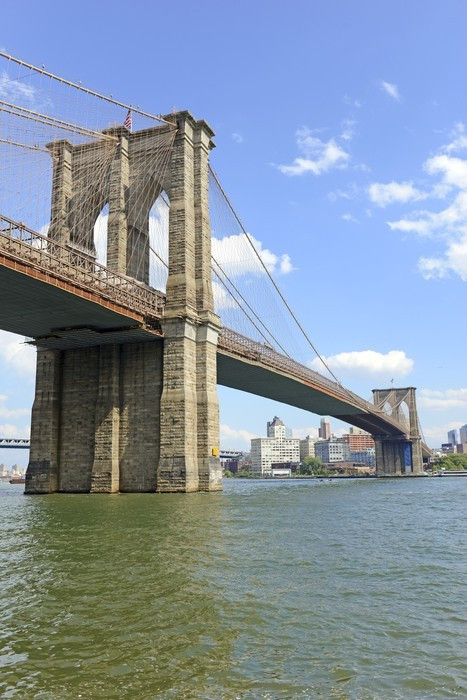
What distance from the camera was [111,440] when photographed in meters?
38.5

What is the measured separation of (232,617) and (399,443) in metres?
114

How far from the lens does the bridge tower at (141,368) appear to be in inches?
1494

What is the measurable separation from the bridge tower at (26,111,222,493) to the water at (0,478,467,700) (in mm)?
21516

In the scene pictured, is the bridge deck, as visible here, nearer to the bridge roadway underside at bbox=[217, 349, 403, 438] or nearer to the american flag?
the bridge roadway underside at bbox=[217, 349, 403, 438]

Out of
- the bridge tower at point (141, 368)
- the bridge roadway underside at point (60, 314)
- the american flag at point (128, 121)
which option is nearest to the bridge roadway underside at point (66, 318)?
the bridge roadway underside at point (60, 314)

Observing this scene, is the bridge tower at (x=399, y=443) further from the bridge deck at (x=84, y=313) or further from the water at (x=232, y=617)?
the water at (x=232, y=617)

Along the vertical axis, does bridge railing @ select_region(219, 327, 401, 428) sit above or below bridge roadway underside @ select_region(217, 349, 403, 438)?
above

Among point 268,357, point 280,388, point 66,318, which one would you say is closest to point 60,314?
point 66,318

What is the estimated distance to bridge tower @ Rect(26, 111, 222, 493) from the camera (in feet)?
124

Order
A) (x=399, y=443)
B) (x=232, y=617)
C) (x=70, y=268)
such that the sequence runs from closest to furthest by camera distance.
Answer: (x=232, y=617) → (x=70, y=268) → (x=399, y=443)

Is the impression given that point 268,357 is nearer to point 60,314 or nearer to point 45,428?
point 45,428

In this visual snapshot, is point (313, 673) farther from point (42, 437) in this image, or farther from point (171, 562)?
point (42, 437)

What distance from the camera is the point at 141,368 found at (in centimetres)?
3962

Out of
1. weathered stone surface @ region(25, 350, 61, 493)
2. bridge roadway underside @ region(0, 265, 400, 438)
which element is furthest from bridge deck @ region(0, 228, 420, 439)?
weathered stone surface @ region(25, 350, 61, 493)
